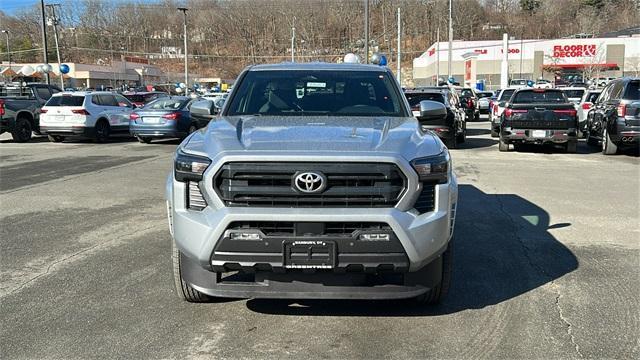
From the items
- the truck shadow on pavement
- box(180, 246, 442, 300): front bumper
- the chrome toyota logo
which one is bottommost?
the truck shadow on pavement

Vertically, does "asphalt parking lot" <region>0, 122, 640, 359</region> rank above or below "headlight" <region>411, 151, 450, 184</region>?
below

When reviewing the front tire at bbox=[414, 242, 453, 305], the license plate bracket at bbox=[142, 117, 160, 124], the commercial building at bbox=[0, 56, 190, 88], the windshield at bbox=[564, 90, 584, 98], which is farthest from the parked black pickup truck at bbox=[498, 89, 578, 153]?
the commercial building at bbox=[0, 56, 190, 88]

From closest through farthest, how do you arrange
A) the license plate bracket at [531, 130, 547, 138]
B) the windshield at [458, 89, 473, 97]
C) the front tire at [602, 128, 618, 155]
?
the front tire at [602, 128, 618, 155] < the license plate bracket at [531, 130, 547, 138] < the windshield at [458, 89, 473, 97]

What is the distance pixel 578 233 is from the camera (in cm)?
701

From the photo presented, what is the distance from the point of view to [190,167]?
3.95 meters

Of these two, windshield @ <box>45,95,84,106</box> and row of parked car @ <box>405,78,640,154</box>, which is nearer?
row of parked car @ <box>405,78,640,154</box>

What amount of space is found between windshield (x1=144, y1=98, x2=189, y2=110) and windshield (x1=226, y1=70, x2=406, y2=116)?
13972 mm

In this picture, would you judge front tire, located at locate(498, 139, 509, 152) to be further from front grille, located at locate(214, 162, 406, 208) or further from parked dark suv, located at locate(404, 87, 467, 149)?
front grille, located at locate(214, 162, 406, 208)

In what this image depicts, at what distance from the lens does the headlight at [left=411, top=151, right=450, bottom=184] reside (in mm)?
3895

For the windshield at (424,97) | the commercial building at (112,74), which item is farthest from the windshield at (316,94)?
the commercial building at (112,74)

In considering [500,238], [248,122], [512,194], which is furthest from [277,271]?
[512,194]

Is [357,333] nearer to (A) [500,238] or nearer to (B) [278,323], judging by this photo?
(B) [278,323]

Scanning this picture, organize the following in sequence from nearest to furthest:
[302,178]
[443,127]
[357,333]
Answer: [302,178], [357,333], [443,127]

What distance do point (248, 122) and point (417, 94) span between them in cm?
1227
